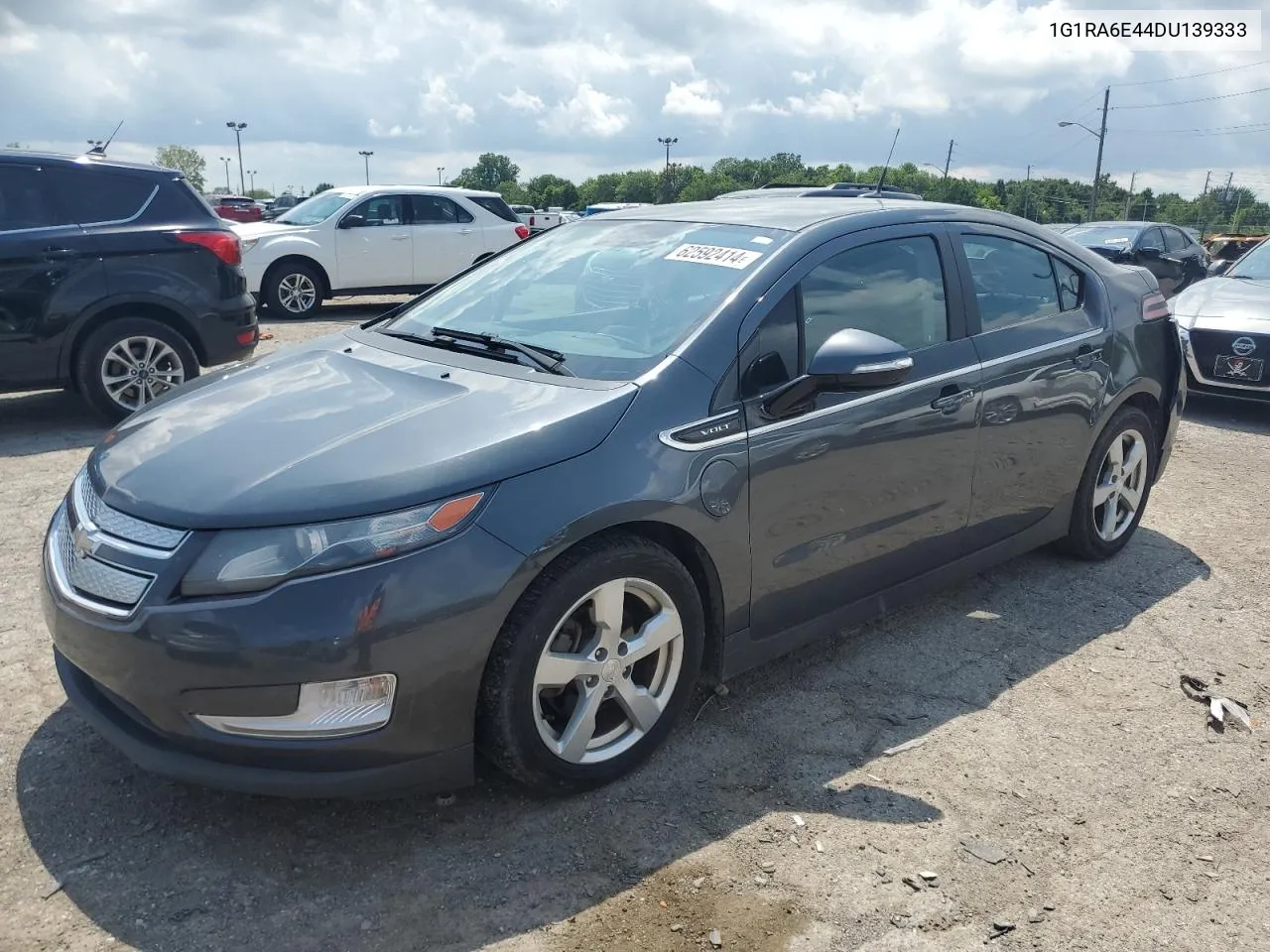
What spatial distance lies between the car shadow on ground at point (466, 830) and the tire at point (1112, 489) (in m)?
1.20

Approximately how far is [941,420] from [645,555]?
1.41 meters

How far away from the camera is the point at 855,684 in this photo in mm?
3688

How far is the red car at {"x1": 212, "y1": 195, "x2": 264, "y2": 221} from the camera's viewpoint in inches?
1359

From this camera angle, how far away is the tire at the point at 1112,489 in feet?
15.2

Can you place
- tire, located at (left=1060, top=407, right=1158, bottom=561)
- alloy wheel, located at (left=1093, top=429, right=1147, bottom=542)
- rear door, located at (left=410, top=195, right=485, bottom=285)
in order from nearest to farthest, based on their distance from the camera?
tire, located at (left=1060, top=407, right=1158, bottom=561) → alloy wheel, located at (left=1093, top=429, right=1147, bottom=542) → rear door, located at (left=410, top=195, right=485, bottom=285)

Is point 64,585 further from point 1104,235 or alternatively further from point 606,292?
point 1104,235

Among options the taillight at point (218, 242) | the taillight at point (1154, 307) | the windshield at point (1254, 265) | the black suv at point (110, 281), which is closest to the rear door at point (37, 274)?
the black suv at point (110, 281)

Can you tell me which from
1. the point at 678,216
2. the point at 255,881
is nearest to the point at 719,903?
the point at 255,881

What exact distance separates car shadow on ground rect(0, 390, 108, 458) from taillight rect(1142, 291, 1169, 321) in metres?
6.05

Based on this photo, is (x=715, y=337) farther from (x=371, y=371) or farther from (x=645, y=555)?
(x=371, y=371)

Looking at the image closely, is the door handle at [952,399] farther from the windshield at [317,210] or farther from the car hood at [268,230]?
the windshield at [317,210]

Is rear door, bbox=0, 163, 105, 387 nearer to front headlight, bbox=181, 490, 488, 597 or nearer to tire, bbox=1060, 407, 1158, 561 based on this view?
front headlight, bbox=181, 490, 488, 597

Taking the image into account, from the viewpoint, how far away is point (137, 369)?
7.13m

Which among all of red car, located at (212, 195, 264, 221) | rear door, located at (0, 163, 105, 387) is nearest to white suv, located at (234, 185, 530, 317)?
rear door, located at (0, 163, 105, 387)
